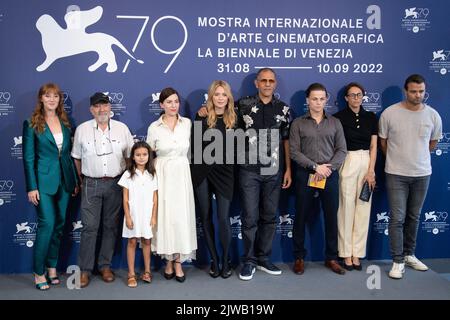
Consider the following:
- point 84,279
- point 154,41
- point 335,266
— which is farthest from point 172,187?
point 335,266

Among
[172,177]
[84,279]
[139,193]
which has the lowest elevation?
[84,279]

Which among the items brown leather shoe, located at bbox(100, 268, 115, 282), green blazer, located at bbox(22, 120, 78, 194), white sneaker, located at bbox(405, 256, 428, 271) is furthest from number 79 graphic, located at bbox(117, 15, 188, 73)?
white sneaker, located at bbox(405, 256, 428, 271)

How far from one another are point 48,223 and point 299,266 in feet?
7.16

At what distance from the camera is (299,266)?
4.14 meters

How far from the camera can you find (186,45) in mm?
4176

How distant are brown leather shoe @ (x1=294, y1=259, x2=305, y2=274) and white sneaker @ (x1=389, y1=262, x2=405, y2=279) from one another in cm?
76

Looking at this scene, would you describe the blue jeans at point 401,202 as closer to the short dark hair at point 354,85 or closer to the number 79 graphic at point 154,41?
the short dark hair at point 354,85

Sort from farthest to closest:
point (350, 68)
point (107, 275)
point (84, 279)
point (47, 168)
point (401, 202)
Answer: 1. point (350, 68)
2. point (401, 202)
3. point (107, 275)
4. point (84, 279)
5. point (47, 168)

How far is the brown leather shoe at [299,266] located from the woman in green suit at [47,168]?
6.72 feet

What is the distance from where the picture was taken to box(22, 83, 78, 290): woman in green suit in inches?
145

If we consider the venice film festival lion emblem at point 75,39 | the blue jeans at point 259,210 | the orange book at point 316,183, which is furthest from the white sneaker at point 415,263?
the venice film festival lion emblem at point 75,39

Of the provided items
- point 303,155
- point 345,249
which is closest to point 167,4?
point 303,155

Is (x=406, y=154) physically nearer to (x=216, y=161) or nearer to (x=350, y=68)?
(x=350, y=68)

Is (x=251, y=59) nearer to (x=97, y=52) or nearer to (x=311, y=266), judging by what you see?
(x=97, y=52)
